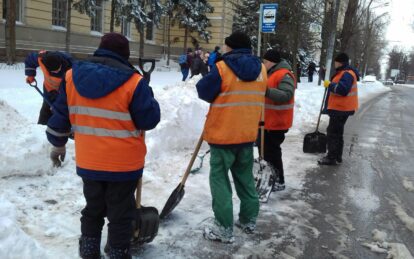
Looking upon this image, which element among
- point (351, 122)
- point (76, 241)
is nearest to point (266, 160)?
point (76, 241)

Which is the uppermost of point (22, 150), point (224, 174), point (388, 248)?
point (224, 174)

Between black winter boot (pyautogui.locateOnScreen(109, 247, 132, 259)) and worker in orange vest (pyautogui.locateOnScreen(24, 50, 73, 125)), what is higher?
worker in orange vest (pyautogui.locateOnScreen(24, 50, 73, 125))

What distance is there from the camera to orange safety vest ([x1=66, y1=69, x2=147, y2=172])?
9.84 ft

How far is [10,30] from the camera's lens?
1675cm

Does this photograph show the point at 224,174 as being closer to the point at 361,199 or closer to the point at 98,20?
the point at 361,199

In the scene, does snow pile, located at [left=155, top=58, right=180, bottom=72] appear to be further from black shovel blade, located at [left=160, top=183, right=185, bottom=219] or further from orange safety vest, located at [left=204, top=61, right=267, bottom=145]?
orange safety vest, located at [left=204, top=61, right=267, bottom=145]

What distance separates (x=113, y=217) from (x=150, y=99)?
0.87 m

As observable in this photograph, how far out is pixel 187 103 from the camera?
7.97 meters

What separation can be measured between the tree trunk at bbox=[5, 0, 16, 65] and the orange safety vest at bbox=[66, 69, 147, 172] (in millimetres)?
15323

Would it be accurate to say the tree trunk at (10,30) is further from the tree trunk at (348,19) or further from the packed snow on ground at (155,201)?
the tree trunk at (348,19)

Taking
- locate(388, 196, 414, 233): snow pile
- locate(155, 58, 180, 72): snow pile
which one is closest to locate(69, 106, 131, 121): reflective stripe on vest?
locate(388, 196, 414, 233): snow pile

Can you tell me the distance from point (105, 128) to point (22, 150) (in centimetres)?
263

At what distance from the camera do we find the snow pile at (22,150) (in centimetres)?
512

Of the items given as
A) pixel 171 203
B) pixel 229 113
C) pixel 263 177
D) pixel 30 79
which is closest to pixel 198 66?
pixel 30 79
